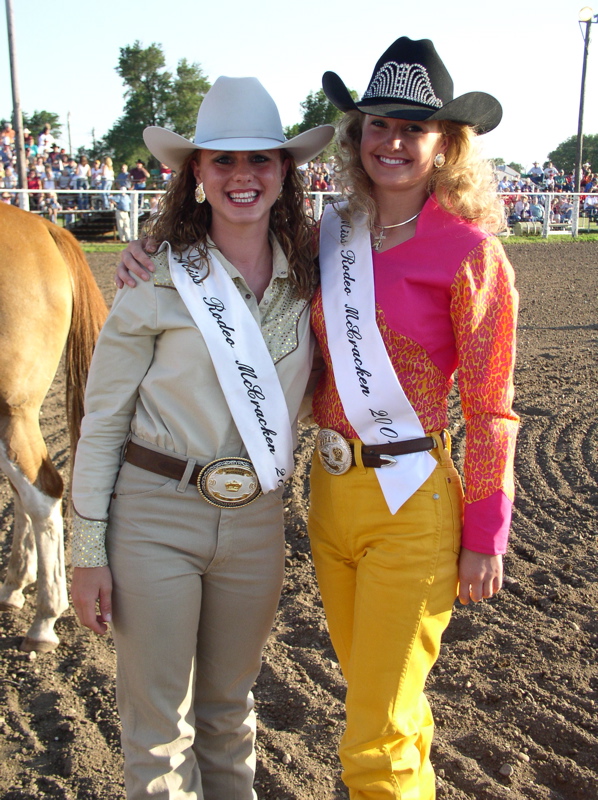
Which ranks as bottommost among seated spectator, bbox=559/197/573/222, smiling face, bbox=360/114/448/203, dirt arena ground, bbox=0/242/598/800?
dirt arena ground, bbox=0/242/598/800

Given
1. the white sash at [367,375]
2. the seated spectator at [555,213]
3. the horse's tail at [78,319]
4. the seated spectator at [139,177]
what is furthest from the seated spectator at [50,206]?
the white sash at [367,375]

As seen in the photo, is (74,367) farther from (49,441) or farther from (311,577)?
(49,441)

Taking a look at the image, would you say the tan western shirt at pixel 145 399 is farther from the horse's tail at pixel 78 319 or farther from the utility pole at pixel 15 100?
the utility pole at pixel 15 100

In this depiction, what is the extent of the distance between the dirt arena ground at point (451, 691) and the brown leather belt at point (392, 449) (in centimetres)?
69

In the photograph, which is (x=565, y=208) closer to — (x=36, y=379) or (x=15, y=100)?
(x=15, y=100)

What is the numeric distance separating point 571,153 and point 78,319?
8917 centimetres

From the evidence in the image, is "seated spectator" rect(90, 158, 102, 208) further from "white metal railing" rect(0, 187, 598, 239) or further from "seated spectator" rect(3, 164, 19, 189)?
"seated spectator" rect(3, 164, 19, 189)

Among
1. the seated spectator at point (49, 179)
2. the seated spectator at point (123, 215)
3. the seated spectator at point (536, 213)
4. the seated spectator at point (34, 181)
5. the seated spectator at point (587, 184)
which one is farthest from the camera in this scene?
the seated spectator at point (587, 184)

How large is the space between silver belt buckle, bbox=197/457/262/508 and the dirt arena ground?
0.48 m

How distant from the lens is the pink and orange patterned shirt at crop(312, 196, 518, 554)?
1.92 m

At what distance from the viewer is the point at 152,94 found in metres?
53.0

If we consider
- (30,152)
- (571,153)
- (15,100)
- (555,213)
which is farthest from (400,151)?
(571,153)

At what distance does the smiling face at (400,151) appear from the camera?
2.08 meters

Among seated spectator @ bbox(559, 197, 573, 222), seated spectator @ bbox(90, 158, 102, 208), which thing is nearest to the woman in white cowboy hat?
seated spectator @ bbox(90, 158, 102, 208)
